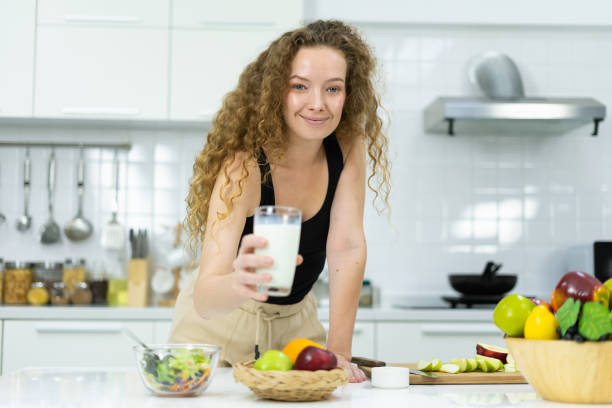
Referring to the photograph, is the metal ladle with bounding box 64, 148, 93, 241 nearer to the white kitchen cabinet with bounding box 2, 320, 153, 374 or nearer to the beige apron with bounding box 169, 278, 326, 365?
the white kitchen cabinet with bounding box 2, 320, 153, 374

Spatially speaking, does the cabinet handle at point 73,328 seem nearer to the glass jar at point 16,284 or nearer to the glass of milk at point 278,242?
the glass jar at point 16,284

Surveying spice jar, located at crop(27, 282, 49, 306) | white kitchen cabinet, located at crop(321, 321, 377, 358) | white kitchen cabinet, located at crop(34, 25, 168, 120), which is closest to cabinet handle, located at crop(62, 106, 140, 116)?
white kitchen cabinet, located at crop(34, 25, 168, 120)

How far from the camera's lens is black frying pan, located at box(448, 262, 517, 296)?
3088 millimetres

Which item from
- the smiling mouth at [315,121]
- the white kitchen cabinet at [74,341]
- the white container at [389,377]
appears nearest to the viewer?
the white container at [389,377]

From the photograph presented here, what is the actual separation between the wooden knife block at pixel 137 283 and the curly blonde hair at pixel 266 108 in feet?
4.89

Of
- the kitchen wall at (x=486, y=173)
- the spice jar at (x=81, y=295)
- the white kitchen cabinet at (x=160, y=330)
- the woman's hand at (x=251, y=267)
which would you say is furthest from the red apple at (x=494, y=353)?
the spice jar at (x=81, y=295)

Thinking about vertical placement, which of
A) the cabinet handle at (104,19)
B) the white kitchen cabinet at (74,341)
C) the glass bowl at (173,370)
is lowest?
the white kitchen cabinet at (74,341)

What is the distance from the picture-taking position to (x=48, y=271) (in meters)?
3.34

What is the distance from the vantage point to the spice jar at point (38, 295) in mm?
3131

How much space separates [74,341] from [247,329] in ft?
4.35

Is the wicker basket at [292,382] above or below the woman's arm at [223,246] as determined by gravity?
below

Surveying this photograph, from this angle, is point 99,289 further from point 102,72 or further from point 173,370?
Result: point 173,370

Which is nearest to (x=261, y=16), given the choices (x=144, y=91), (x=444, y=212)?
(x=144, y=91)

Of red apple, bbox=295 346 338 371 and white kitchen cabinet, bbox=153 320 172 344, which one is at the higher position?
red apple, bbox=295 346 338 371
